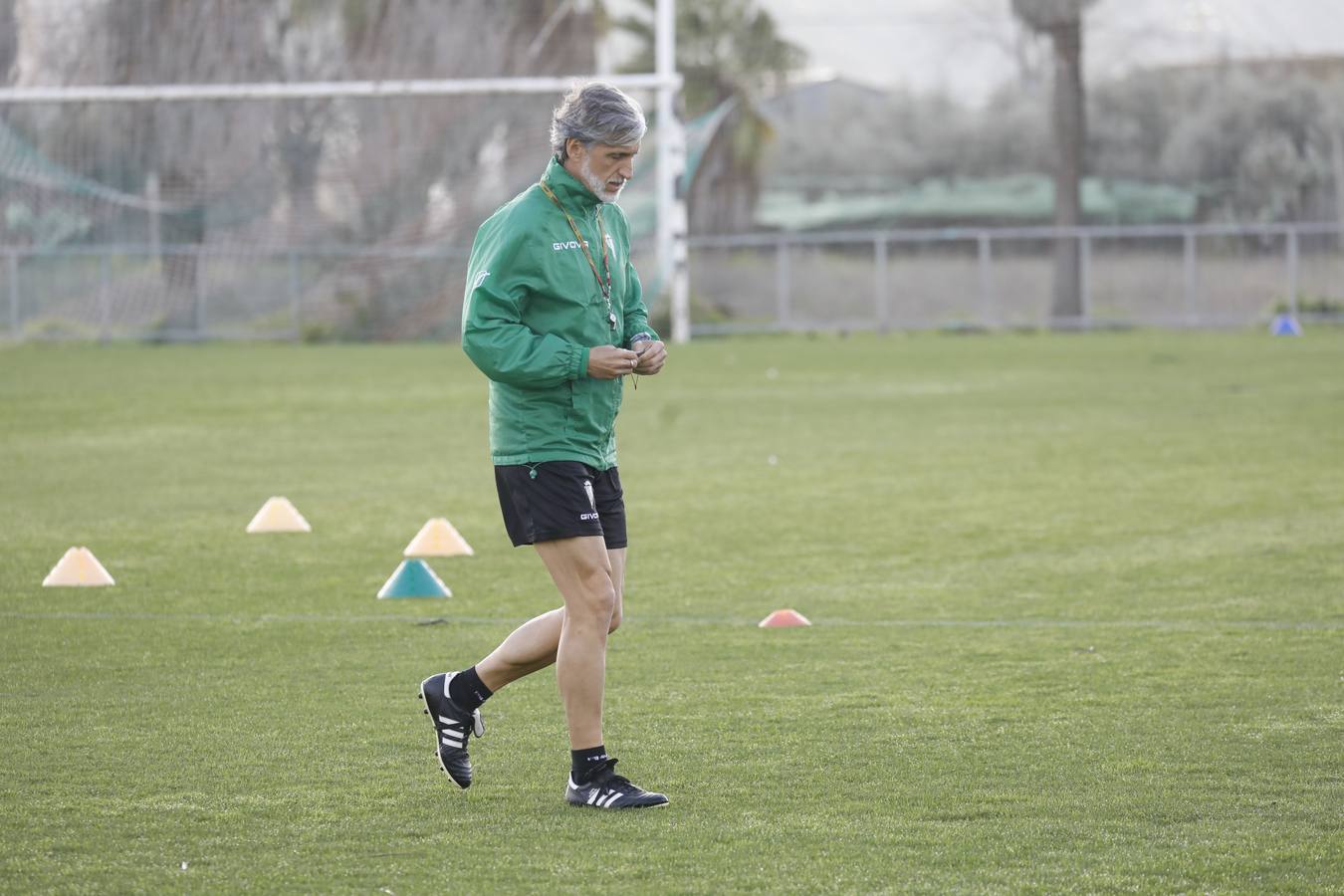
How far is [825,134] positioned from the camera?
150ft

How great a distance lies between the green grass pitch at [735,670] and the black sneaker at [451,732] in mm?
107

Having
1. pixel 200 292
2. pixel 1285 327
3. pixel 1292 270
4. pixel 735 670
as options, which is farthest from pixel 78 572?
pixel 1292 270

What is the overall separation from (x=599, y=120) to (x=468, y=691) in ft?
5.36

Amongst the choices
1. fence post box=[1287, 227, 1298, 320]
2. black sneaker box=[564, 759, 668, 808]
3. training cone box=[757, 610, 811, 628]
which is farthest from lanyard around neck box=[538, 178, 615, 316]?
fence post box=[1287, 227, 1298, 320]

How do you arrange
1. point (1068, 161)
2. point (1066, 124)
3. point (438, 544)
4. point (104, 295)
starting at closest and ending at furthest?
point (438, 544)
point (104, 295)
point (1068, 161)
point (1066, 124)

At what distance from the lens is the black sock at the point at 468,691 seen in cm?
526

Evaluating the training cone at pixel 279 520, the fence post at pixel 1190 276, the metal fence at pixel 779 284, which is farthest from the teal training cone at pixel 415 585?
the fence post at pixel 1190 276

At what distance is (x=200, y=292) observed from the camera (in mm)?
29078

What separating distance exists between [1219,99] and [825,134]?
9.38 m

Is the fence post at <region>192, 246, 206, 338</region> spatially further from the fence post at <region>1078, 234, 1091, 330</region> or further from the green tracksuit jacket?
the green tracksuit jacket

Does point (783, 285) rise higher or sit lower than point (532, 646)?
higher

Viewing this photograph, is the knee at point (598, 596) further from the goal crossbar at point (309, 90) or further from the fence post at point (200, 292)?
the fence post at point (200, 292)

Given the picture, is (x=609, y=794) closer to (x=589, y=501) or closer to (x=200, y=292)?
(x=589, y=501)

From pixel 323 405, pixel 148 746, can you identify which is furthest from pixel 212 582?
pixel 323 405
